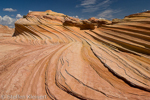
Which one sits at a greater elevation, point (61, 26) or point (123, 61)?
point (61, 26)

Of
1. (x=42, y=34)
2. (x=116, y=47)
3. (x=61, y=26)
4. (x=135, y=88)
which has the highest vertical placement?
(x=61, y=26)

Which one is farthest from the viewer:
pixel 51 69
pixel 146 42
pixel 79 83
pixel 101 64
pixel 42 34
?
pixel 42 34

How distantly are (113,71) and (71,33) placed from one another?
6.55 meters

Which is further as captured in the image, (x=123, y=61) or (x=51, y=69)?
(x=123, y=61)

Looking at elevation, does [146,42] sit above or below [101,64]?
above

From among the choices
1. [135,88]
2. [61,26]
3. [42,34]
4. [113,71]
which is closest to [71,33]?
[61,26]

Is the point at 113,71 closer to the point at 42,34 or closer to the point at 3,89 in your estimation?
the point at 3,89

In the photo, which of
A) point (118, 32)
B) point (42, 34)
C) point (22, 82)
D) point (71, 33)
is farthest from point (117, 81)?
point (42, 34)

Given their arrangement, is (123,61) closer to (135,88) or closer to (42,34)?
(135,88)

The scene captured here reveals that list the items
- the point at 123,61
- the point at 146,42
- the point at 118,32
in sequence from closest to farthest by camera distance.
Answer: the point at 123,61 → the point at 146,42 → the point at 118,32

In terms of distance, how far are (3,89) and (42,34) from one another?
7007 millimetres

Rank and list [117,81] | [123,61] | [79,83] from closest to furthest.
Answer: [79,83] → [117,81] → [123,61]

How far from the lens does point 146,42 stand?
453 centimetres

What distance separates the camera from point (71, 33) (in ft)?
28.6
